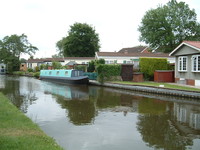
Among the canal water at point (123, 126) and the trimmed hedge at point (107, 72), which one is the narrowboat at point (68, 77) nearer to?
the trimmed hedge at point (107, 72)

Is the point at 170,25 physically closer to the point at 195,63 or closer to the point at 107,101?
the point at 195,63

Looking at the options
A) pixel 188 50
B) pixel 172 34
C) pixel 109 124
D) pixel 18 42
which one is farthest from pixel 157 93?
pixel 18 42

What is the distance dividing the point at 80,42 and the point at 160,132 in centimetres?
4891

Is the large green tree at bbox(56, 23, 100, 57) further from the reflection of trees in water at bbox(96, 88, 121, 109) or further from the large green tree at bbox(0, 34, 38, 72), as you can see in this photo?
the reflection of trees in water at bbox(96, 88, 121, 109)

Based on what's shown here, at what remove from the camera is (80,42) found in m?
55.7

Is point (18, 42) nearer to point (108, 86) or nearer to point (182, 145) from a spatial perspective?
point (108, 86)

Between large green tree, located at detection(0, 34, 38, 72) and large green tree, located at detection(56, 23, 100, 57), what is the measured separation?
55.2 feet

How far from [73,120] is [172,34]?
35.5m

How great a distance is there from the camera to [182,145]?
6.96 m

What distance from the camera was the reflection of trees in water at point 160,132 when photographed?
23.2 ft

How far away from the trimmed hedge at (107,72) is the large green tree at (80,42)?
28998 mm

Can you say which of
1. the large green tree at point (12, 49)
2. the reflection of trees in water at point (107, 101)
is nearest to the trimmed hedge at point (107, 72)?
the reflection of trees in water at point (107, 101)

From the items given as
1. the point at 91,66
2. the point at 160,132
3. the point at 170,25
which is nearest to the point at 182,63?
the point at 91,66

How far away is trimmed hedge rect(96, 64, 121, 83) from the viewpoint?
Answer: 26.8m
